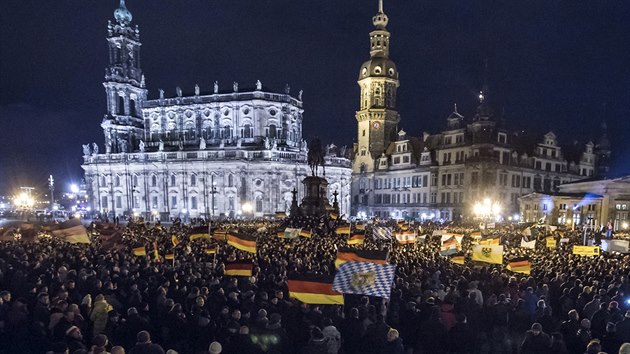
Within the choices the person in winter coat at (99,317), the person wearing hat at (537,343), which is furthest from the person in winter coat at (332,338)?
the person in winter coat at (99,317)

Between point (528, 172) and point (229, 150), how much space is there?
1939 inches

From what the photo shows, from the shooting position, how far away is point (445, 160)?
60.4 metres

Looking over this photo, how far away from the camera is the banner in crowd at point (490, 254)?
16.5 metres

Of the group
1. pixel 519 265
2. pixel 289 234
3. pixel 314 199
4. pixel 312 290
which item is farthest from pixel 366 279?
pixel 314 199

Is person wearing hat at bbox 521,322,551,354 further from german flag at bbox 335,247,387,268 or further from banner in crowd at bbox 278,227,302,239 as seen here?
banner in crowd at bbox 278,227,302,239

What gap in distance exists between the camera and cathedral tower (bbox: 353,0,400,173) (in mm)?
72562

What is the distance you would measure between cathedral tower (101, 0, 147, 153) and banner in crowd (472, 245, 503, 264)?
256 feet

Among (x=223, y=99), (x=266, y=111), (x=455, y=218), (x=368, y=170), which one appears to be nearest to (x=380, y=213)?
(x=368, y=170)

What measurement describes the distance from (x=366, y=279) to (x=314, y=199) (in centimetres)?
3190

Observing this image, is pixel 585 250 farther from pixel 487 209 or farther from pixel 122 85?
pixel 122 85

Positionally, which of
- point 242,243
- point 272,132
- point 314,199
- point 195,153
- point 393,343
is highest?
point 272,132

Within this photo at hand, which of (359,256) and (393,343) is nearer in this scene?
(393,343)

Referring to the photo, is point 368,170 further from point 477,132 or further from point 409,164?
point 477,132

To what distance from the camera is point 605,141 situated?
6738 cm
